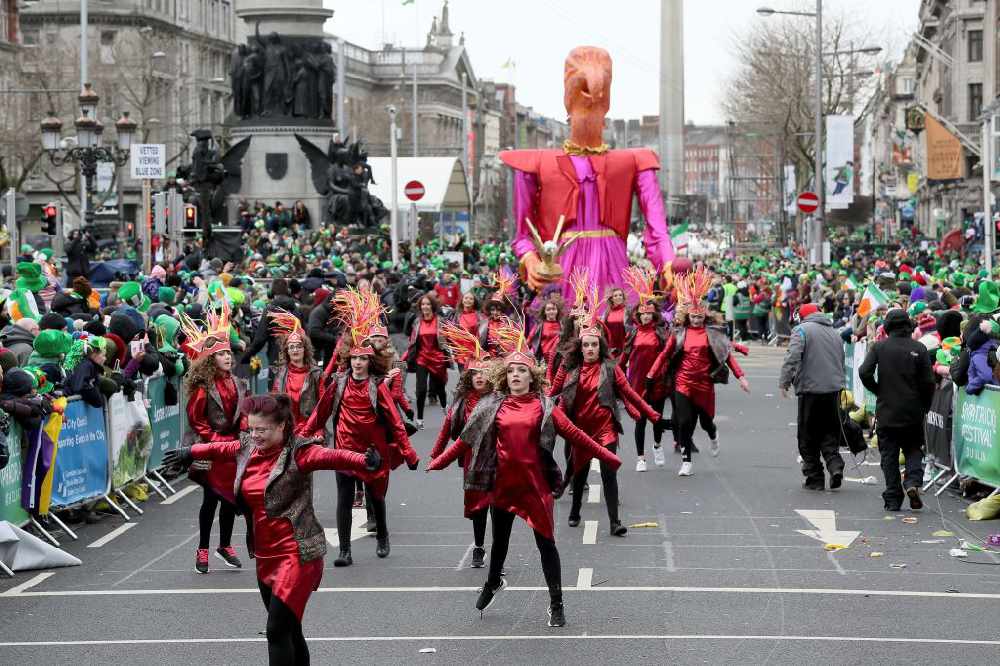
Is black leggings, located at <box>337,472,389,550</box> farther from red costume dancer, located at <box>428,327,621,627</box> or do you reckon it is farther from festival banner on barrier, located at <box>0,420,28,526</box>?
festival banner on barrier, located at <box>0,420,28,526</box>

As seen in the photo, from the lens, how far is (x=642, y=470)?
55.6 feet

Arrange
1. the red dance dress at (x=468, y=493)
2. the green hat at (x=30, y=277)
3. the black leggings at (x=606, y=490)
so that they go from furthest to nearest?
the green hat at (x=30, y=277)
the black leggings at (x=606, y=490)
the red dance dress at (x=468, y=493)

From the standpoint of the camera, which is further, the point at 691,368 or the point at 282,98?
the point at 282,98

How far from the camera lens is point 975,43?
70.0 metres

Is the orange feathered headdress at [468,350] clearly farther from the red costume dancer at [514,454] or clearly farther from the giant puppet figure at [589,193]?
the giant puppet figure at [589,193]

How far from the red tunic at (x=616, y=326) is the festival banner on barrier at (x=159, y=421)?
5.01 m

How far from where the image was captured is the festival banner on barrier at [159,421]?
53.1 feet

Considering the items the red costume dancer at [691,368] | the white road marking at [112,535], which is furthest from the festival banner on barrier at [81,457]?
the red costume dancer at [691,368]

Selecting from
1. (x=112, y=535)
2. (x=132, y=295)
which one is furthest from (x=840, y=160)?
(x=112, y=535)

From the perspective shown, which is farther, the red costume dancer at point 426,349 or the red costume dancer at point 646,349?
the red costume dancer at point 426,349

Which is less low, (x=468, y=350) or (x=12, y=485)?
(x=468, y=350)

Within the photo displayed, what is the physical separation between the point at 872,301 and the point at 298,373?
9283mm

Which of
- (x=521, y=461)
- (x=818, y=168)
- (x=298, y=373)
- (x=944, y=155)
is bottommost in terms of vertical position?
(x=521, y=461)

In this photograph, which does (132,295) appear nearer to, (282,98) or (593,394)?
(593,394)
